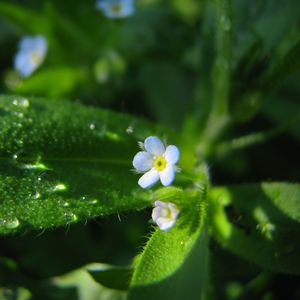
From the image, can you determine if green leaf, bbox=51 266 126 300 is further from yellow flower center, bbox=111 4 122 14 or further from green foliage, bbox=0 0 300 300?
yellow flower center, bbox=111 4 122 14

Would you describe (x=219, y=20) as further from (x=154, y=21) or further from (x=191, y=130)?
(x=154, y=21)

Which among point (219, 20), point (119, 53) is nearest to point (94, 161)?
point (219, 20)

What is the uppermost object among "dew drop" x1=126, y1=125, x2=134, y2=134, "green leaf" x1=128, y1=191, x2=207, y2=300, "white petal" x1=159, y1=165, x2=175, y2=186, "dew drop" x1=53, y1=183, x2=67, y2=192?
"dew drop" x1=126, y1=125, x2=134, y2=134

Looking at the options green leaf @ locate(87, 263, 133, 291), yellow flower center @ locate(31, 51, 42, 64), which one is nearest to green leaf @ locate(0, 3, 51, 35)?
yellow flower center @ locate(31, 51, 42, 64)

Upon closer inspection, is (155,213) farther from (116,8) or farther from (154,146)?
(116,8)

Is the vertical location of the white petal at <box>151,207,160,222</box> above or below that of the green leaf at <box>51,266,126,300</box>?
below

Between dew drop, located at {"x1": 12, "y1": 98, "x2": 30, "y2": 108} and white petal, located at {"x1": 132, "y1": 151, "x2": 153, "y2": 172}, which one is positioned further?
dew drop, located at {"x1": 12, "y1": 98, "x2": 30, "y2": 108}

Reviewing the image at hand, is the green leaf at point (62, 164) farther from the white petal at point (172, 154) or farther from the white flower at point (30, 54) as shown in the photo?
the white flower at point (30, 54)

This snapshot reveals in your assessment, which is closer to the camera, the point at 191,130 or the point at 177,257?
the point at 177,257
